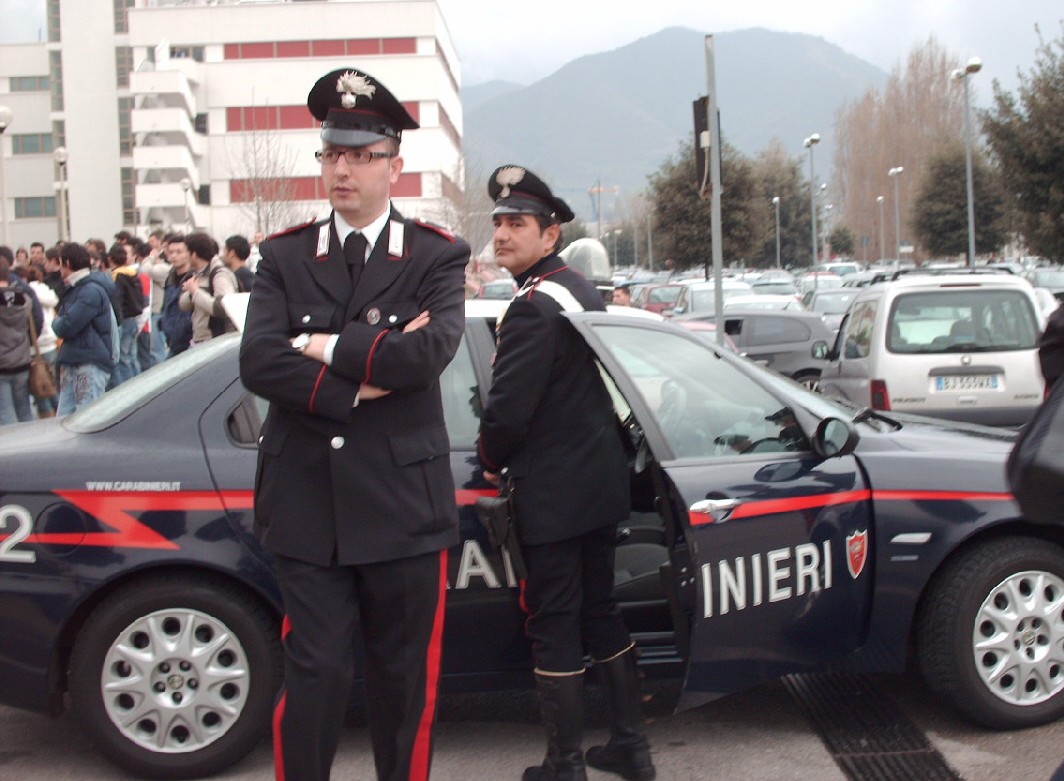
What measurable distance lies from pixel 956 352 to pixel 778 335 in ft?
21.7

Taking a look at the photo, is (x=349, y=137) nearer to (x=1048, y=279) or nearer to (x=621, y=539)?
(x=621, y=539)

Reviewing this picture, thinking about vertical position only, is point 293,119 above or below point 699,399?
above

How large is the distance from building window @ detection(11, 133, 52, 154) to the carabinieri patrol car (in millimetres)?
86902

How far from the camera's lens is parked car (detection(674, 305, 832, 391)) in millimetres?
16688

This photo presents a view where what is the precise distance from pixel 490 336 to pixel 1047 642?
2.26 m

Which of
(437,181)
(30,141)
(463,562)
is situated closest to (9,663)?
(463,562)

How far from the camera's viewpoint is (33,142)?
84.6 meters

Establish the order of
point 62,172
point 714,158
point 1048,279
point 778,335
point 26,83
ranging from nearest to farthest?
point 714,158 → point 778,335 → point 1048,279 → point 62,172 → point 26,83

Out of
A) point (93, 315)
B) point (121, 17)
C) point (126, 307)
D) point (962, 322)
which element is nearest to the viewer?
point (93, 315)

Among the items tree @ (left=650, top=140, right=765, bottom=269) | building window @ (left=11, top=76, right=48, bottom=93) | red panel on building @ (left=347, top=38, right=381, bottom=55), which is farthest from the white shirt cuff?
building window @ (left=11, top=76, right=48, bottom=93)

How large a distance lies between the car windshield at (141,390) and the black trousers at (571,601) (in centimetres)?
139

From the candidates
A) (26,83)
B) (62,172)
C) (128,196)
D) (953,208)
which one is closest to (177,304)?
(62,172)

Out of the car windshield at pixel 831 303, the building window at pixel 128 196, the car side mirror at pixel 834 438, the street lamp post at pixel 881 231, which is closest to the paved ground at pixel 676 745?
the car side mirror at pixel 834 438

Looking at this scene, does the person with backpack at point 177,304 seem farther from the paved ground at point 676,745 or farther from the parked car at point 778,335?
the parked car at point 778,335
